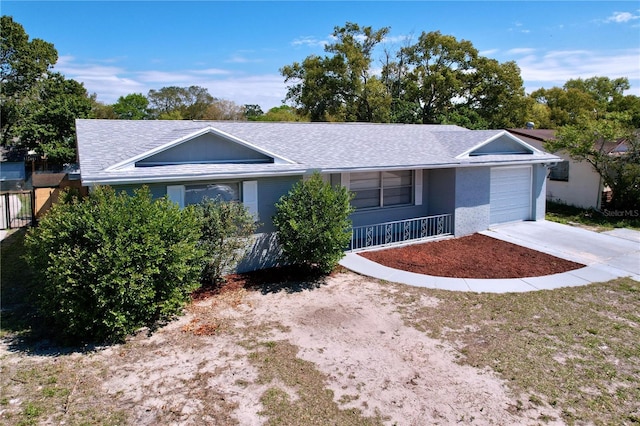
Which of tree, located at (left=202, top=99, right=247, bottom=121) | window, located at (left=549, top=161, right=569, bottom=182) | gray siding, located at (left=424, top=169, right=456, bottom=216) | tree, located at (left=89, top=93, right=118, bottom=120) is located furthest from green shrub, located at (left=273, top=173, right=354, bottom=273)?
tree, located at (left=202, top=99, right=247, bottom=121)

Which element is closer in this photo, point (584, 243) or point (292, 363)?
point (292, 363)

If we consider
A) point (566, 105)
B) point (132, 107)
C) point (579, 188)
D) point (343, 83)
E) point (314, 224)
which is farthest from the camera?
point (132, 107)

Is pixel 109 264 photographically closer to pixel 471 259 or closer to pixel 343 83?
pixel 471 259

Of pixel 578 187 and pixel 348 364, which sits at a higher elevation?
pixel 578 187

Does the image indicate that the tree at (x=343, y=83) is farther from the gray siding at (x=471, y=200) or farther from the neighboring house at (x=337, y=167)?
the gray siding at (x=471, y=200)

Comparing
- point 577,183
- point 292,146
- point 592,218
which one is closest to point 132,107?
point 292,146

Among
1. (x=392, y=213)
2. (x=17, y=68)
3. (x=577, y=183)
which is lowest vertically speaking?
(x=392, y=213)

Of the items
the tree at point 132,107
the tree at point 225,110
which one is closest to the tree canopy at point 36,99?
the tree at point 132,107
